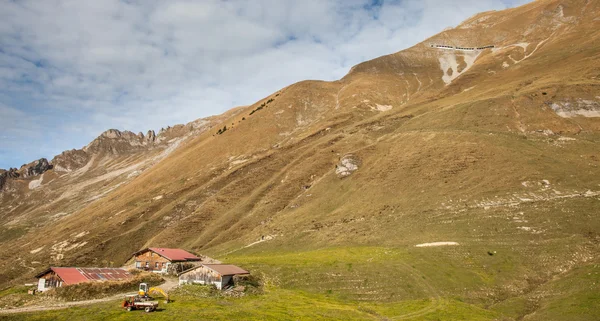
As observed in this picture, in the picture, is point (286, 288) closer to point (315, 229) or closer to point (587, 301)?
point (315, 229)

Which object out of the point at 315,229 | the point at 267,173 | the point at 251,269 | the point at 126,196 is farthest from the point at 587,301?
the point at 126,196

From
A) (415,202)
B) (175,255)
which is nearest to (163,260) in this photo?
(175,255)

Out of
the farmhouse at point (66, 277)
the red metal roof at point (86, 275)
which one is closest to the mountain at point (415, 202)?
the red metal roof at point (86, 275)

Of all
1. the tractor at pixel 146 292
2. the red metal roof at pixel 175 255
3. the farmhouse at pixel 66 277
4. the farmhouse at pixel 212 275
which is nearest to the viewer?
the tractor at pixel 146 292

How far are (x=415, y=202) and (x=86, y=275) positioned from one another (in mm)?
63006

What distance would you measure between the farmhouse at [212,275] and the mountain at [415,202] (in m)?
8.22

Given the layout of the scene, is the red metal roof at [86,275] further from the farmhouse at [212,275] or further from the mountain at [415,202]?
the mountain at [415,202]

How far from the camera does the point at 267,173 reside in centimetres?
13300

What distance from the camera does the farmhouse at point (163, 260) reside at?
7294cm

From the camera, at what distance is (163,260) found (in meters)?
76.0

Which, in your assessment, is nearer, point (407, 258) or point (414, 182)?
point (407, 258)

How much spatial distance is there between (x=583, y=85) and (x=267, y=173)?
103m

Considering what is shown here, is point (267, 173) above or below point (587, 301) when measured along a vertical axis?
above

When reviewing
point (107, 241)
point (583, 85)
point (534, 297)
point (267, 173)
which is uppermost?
point (583, 85)
